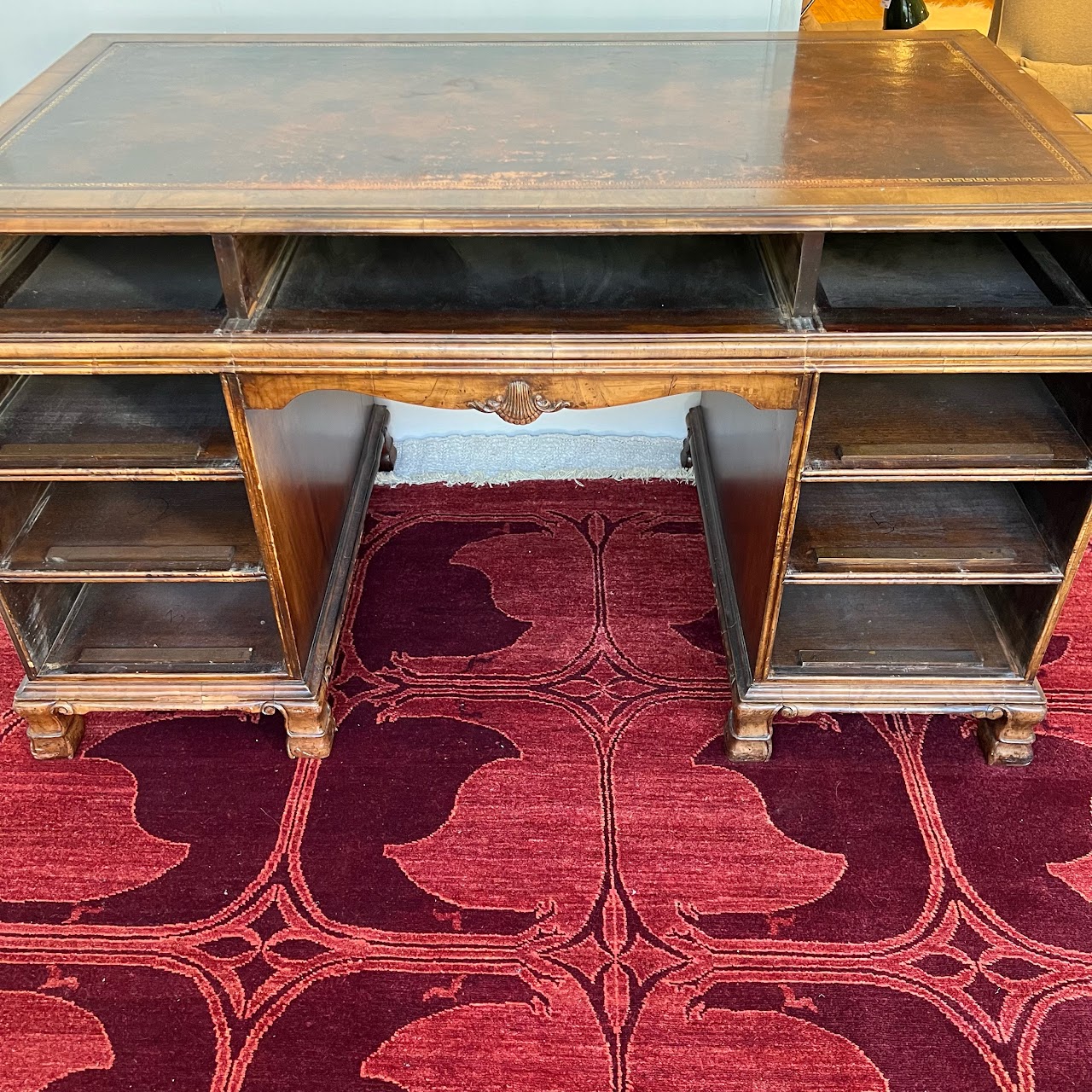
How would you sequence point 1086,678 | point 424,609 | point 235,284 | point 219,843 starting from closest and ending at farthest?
1. point 235,284
2. point 219,843
3. point 1086,678
4. point 424,609

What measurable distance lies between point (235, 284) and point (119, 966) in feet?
2.24

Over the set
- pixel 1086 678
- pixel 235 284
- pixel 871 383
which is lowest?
pixel 1086 678

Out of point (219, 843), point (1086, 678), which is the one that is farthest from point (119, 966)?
point (1086, 678)

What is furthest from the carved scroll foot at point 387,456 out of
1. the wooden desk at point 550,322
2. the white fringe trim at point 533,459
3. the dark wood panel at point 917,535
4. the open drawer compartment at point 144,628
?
the dark wood panel at point 917,535

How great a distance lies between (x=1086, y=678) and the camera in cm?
137

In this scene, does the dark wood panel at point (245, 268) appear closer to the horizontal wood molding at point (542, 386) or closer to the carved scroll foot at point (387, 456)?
the horizontal wood molding at point (542, 386)

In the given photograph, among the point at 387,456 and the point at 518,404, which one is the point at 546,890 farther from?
the point at 387,456

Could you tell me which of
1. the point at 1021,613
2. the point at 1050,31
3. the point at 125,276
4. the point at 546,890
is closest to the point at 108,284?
the point at 125,276

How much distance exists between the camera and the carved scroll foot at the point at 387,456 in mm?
1677

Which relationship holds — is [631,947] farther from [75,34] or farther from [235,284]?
[75,34]

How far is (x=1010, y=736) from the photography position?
1229 millimetres

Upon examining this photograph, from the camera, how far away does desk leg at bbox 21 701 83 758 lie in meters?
1.21

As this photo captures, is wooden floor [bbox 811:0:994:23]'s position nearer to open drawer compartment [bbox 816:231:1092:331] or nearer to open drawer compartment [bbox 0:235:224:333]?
open drawer compartment [bbox 816:231:1092:331]

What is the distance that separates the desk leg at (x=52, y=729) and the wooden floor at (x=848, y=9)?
9.90ft
